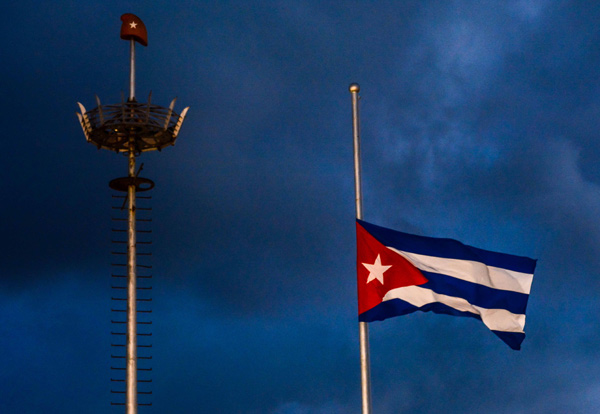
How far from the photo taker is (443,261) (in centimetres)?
3192

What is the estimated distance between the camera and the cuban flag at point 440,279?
1227 inches

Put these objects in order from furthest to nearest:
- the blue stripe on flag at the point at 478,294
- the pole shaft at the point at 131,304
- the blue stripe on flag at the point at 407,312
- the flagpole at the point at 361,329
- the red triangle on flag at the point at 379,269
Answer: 1. the pole shaft at the point at 131,304
2. the blue stripe on flag at the point at 478,294
3. the red triangle on flag at the point at 379,269
4. the blue stripe on flag at the point at 407,312
5. the flagpole at the point at 361,329

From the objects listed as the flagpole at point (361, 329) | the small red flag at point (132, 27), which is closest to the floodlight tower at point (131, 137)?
the small red flag at point (132, 27)

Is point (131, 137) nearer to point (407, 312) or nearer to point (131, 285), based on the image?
point (131, 285)

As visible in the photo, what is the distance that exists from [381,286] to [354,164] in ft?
14.3

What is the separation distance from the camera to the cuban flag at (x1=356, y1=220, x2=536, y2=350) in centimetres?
3116

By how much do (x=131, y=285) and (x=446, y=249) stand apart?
1918 cm

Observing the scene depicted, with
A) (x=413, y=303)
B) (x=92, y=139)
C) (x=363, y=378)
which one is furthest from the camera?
(x=92, y=139)

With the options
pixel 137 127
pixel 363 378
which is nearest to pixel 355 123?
pixel 363 378

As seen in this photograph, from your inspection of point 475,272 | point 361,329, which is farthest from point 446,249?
point 361,329

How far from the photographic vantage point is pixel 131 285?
45375mm

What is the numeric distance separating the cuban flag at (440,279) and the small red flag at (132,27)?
69.9 ft

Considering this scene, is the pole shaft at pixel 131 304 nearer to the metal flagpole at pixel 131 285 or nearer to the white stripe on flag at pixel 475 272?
the metal flagpole at pixel 131 285

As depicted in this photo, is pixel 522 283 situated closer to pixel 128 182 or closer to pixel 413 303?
pixel 413 303
